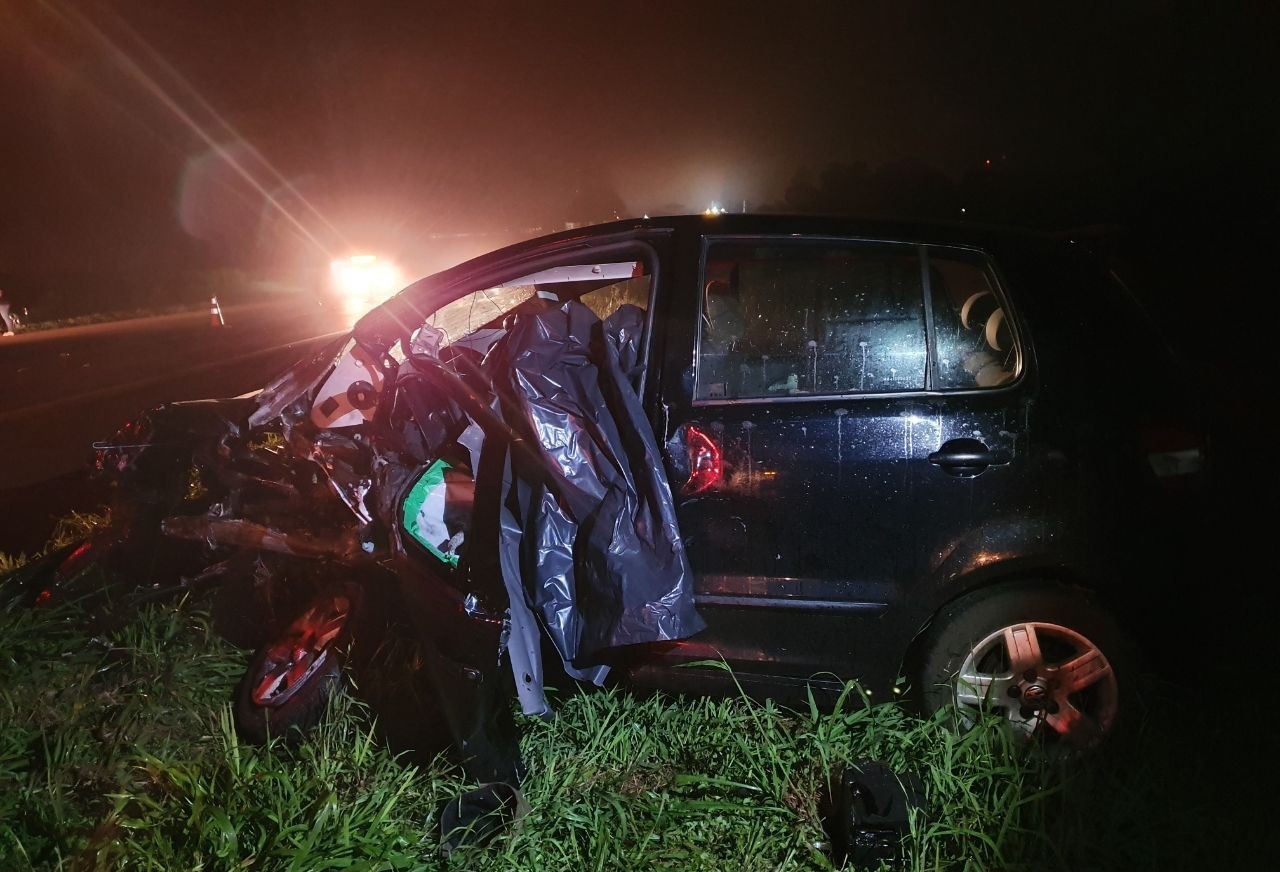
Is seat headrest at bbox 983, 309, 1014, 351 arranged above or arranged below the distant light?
below

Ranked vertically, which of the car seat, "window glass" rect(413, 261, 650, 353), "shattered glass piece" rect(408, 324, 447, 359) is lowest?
the car seat

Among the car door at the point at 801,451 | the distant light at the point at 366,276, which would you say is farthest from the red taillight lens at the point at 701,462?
the distant light at the point at 366,276

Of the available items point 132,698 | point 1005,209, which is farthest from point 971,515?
point 1005,209

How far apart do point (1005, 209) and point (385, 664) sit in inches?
631

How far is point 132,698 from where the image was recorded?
290cm

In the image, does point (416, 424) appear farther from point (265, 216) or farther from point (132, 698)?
point (265, 216)

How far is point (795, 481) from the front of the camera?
8.05ft

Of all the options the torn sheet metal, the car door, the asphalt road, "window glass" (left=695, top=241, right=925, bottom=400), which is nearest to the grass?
the car door

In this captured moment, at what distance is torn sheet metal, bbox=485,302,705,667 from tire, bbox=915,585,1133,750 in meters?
0.84

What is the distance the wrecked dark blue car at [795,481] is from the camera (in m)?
2.35

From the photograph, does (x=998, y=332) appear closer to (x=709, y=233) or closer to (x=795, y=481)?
(x=795, y=481)

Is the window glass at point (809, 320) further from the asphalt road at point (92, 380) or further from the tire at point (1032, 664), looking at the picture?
the asphalt road at point (92, 380)

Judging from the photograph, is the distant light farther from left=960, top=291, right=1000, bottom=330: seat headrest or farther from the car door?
left=960, top=291, right=1000, bottom=330: seat headrest

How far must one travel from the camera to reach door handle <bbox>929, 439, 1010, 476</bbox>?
2.35m
